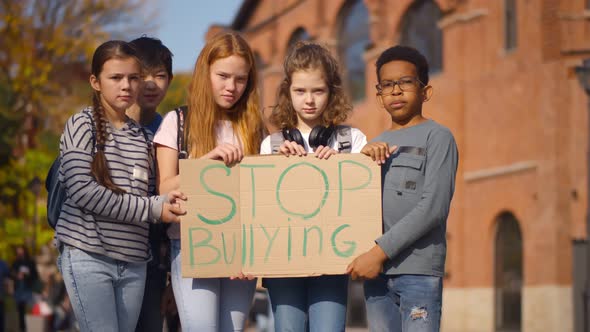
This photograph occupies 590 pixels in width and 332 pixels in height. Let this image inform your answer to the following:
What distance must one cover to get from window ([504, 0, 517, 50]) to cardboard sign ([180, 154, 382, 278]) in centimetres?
2631

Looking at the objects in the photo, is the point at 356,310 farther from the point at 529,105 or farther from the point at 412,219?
the point at 412,219

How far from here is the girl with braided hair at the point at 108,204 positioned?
5.95 metres

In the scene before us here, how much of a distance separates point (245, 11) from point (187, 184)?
46.3 metres

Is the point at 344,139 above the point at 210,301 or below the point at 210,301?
above

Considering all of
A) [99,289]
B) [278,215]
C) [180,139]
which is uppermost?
[180,139]

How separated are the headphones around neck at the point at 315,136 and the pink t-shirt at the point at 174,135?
1.00ft

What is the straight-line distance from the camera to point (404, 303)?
6.08 metres

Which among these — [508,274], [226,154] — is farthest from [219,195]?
[508,274]

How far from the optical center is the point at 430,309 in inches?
237

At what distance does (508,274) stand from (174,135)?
83.5 feet

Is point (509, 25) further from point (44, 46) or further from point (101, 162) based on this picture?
point (101, 162)

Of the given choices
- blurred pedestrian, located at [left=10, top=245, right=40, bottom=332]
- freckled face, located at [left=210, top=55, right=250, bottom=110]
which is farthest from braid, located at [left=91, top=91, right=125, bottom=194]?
blurred pedestrian, located at [left=10, top=245, right=40, bottom=332]

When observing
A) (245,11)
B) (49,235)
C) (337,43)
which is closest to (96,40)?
(49,235)

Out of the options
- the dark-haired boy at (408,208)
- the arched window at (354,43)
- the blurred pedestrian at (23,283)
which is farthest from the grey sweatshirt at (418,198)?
the arched window at (354,43)
